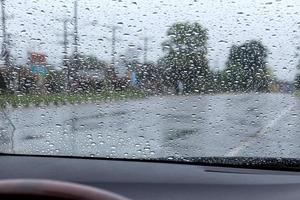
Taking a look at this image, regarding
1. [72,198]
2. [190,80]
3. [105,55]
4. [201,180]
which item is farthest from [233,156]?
[72,198]

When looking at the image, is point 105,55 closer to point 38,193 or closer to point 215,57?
point 215,57

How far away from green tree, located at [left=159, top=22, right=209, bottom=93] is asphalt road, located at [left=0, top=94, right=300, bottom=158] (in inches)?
5.9

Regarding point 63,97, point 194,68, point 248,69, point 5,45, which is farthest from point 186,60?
point 5,45

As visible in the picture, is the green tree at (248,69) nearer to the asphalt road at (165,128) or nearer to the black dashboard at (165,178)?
the asphalt road at (165,128)

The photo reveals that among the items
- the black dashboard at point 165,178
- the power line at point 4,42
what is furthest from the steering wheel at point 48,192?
the power line at point 4,42

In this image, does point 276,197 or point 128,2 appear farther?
point 128,2

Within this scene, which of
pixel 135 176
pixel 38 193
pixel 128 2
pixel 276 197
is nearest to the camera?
pixel 38 193

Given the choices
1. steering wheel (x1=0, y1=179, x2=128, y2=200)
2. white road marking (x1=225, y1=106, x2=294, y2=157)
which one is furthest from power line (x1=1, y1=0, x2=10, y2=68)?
steering wheel (x1=0, y1=179, x2=128, y2=200)

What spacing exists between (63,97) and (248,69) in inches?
61.6

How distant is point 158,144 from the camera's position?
4.48 m

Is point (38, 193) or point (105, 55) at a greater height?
point (38, 193)

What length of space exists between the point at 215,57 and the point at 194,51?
0.60 feet

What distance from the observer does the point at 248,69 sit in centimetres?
425

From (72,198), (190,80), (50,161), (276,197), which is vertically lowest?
(50,161)
